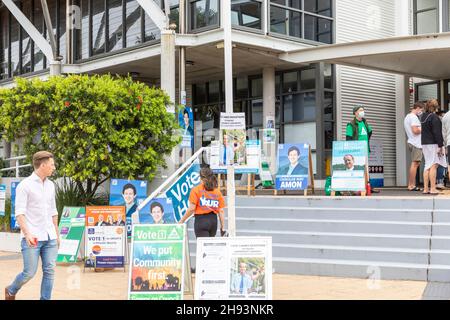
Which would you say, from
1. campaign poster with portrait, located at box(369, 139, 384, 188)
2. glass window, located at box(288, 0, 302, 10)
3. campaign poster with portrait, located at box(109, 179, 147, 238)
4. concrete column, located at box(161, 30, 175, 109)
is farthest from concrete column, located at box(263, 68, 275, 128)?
campaign poster with portrait, located at box(109, 179, 147, 238)

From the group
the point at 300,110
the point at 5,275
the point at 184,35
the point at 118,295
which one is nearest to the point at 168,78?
the point at 184,35

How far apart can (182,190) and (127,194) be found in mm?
1686

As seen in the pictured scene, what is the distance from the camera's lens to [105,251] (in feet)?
33.1

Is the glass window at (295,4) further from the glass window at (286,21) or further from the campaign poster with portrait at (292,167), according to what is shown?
the campaign poster with portrait at (292,167)

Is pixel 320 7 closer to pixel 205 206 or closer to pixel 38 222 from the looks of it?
pixel 205 206

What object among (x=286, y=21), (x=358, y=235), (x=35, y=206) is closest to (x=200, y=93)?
(x=286, y=21)

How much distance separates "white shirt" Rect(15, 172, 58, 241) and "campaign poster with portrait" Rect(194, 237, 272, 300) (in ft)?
5.68

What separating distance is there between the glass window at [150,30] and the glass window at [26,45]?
271 inches

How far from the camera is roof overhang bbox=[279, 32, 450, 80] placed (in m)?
13.6

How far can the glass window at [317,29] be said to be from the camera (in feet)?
57.5

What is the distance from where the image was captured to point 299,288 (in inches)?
319

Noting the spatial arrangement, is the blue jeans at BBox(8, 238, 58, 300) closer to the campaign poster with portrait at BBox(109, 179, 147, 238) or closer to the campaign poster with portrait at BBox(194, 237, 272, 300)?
the campaign poster with portrait at BBox(194, 237, 272, 300)

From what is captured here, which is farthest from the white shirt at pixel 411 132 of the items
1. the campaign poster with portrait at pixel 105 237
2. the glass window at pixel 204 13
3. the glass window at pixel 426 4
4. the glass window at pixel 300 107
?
the glass window at pixel 426 4
